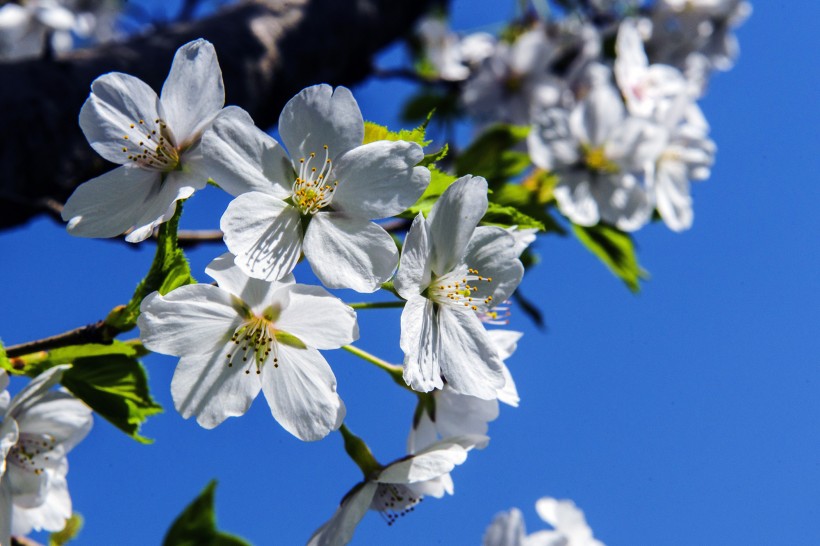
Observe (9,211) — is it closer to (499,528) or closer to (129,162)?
(129,162)

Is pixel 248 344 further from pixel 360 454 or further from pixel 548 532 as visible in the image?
pixel 548 532

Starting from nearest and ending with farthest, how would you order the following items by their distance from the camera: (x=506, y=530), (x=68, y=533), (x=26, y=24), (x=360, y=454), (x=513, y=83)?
(x=360, y=454)
(x=68, y=533)
(x=506, y=530)
(x=513, y=83)
(x=26, y=24)

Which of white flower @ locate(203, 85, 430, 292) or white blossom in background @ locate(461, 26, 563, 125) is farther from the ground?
white blossom in background @ locate(461, 26, 563, 125)

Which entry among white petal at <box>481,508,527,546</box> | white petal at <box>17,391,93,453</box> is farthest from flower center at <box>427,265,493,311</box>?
white petal at <box>481,508,527,546</box>

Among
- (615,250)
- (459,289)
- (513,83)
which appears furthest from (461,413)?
(513,83)

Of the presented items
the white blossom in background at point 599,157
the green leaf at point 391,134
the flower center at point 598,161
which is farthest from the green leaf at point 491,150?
the green leaf at point 391,134

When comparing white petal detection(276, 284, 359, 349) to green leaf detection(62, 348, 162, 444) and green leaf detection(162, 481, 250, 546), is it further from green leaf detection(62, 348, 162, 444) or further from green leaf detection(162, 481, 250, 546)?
green leaf detection(162, 481, 250, 546)
